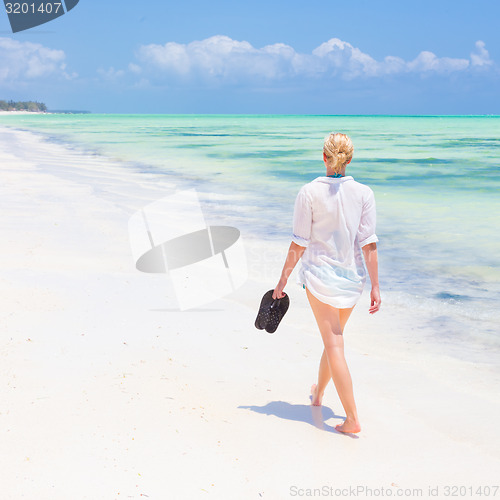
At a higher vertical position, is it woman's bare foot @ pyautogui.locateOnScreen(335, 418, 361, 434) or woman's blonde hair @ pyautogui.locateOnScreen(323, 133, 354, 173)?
woman's blonde hair @ pyautogui.locateOnScreen(323, 133, 354, 173)

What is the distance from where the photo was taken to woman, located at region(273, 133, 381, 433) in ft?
9.68

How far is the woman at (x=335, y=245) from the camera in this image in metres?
2.95

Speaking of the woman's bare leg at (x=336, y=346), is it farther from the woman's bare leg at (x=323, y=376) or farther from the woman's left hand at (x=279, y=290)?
the woman's left hand at (x=279, y=290)

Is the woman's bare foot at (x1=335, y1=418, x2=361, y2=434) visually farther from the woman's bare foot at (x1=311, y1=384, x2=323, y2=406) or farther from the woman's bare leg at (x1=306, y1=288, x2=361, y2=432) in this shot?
the woman's bare foot at (x1=311, y1=384, x2=323, y2=406)

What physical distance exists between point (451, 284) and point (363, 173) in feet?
47.8

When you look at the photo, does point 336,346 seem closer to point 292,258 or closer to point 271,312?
point 271,312

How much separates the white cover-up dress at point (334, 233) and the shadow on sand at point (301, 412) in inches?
30.6

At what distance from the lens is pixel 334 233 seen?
3.01 m

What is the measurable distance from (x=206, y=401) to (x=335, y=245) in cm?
123

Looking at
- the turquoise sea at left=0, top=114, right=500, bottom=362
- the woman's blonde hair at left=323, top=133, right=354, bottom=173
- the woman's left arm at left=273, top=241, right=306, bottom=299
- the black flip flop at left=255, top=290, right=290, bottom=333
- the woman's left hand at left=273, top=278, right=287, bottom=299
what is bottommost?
the turquoise sea at left=0, top=114, right=500, bottom=362

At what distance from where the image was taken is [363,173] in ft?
68.2

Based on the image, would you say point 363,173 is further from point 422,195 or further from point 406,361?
point 406,361

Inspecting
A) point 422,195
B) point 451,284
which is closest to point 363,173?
point 422,195

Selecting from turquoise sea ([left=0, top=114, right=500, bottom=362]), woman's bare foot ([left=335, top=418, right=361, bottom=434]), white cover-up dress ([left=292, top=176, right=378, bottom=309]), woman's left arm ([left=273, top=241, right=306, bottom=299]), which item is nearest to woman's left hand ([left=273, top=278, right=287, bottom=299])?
woman's left arm ([left=273, top=241, right=306, bottom=299])
